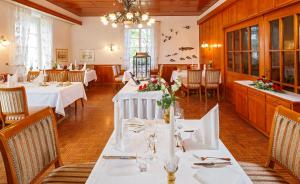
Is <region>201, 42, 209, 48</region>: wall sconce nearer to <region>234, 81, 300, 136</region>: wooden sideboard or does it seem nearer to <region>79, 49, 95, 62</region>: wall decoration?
<region>79, 49, 95, 62</region>: wall decoration

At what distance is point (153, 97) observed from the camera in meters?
4.64

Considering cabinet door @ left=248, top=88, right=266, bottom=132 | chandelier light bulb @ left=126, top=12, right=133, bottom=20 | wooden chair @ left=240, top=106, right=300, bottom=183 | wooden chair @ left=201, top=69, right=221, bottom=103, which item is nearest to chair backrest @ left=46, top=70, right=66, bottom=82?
chandelier light bulb @ left=126, top=12, right=133, bottom=20

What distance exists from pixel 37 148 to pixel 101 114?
194 inches

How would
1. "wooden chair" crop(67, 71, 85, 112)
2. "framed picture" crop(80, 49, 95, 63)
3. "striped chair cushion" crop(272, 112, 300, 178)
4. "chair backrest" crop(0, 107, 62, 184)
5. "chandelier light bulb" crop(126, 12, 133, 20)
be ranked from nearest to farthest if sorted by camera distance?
1. "chair backrest" crop(0, 107, 62, 184)
2. "striped chair cushion" crop(272, 112, 300, 178)
3. "chandelier light bulb" crop(126, 12, 133, 20)
4. "wooden chair" crop(67, 71, 85, 112)
5. "framed picture" crop(80, 49, 95, 63)

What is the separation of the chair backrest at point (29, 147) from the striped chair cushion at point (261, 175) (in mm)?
1577

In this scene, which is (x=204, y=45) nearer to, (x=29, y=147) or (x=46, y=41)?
(x=46, y=41)

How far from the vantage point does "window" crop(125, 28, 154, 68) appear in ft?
44.3

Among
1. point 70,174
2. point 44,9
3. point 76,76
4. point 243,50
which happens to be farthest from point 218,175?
point 44,9

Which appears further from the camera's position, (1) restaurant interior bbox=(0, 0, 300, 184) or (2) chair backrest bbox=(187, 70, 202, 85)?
(2) chair backrest bbox=(187, 70, 202, 85)

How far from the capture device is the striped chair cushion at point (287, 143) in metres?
1.98

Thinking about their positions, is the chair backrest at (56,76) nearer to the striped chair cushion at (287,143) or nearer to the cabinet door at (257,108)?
the cabinet door at (257,108)

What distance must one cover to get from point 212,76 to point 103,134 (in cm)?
462

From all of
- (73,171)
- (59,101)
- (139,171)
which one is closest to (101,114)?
(59,101)

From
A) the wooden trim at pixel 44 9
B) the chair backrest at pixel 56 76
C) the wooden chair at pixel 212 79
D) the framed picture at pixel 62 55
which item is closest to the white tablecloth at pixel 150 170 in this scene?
the chair backrest at pixel 56 76
